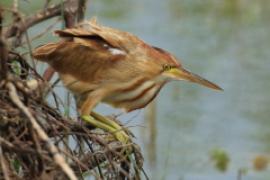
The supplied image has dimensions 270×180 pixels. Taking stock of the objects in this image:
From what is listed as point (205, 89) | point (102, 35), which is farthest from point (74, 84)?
point (205, 89)

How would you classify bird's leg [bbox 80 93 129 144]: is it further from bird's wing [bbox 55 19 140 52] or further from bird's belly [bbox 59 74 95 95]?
bird's wing [bbox 55 19 140 52]

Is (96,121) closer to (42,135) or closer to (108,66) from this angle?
(108,66)

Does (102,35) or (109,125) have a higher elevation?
(102,35)

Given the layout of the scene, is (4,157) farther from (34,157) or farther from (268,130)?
(268,130)

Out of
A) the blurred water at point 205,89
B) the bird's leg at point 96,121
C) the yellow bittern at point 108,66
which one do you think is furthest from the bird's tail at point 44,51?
the blurred water at point 205,89

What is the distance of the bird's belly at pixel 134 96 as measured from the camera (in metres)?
3.14

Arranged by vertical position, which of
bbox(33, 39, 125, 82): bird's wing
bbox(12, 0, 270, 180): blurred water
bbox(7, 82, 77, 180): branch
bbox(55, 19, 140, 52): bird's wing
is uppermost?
bbox(55, 19, 140, 52): bird's wing

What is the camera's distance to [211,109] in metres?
7.55

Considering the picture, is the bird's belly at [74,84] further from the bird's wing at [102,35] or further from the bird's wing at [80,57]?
the bird's wing at [102,35]

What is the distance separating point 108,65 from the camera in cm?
314

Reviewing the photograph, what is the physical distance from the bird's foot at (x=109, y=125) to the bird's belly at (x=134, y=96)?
0.20 ft

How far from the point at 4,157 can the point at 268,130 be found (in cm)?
480

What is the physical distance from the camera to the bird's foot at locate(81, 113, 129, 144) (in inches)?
123

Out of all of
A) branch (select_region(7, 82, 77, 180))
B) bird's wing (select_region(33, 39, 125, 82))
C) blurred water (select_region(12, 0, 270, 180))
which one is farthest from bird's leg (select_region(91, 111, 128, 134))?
blurred water (select_region(12, 0, 270, 180))
